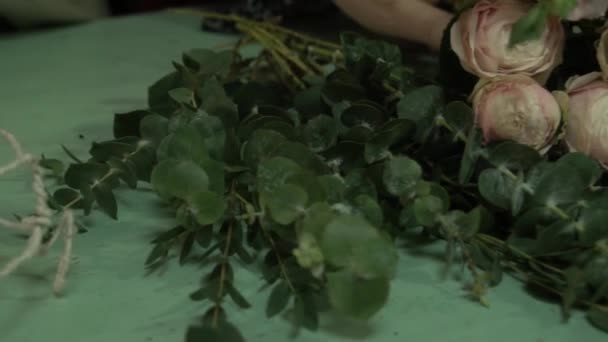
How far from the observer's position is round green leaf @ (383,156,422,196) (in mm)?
387

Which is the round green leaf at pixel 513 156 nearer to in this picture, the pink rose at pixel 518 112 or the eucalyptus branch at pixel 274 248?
the pink rose at pixel 518 112

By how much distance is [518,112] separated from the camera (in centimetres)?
39

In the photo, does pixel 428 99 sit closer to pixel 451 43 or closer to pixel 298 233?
pixel 451 43

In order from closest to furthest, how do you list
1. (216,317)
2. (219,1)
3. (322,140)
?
(216,317) < (322,140) < (219,1)

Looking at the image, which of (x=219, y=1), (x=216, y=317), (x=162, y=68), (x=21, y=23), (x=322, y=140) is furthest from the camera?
(x=219, y=1)

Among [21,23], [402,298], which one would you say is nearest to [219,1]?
[21,23]

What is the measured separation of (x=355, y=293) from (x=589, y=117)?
0.59 feet

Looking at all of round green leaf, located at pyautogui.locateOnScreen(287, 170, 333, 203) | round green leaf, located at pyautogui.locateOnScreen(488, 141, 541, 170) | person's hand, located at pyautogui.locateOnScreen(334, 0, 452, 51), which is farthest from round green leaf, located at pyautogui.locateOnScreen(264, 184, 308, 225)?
person's hand, located at pyautogui.locateOnScreen(334, 0, 452, 51)

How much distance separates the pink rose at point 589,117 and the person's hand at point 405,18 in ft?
0.57

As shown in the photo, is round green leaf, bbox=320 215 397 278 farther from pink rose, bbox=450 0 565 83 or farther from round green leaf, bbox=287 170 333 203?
pink rose, bbox=450 0 565 83

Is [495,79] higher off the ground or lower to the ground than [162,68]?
higher

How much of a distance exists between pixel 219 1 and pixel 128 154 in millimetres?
775

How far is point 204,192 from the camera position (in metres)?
0.36

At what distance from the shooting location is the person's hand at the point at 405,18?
588 mm
